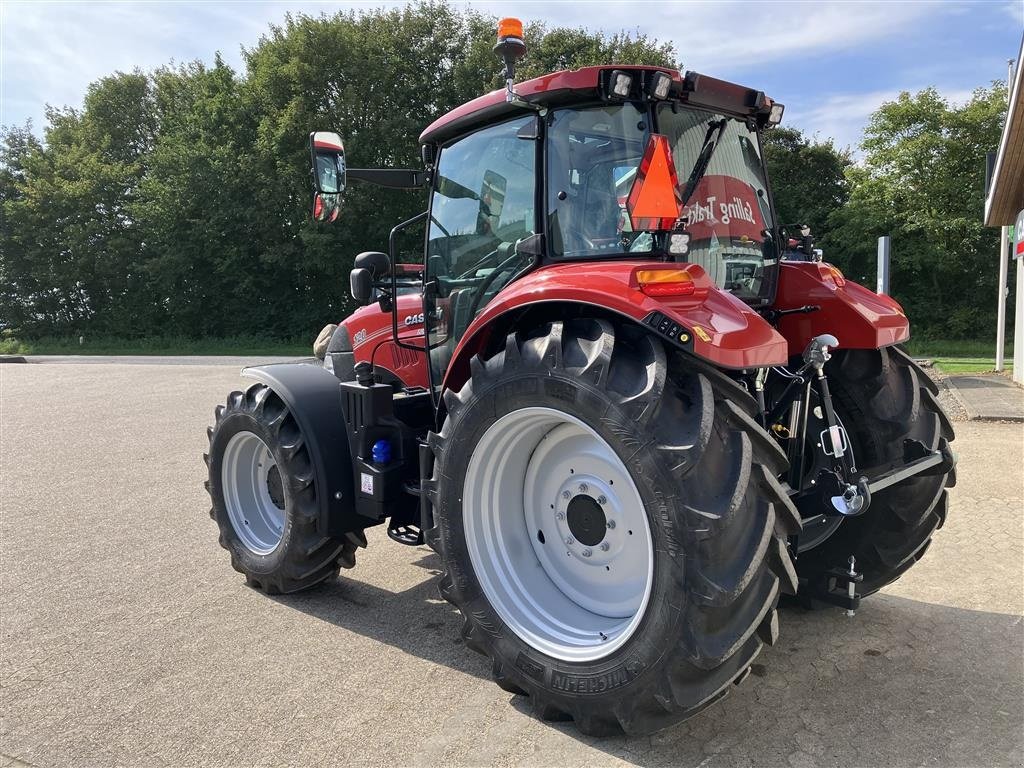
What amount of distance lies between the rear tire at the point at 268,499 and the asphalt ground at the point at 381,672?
0.63ft

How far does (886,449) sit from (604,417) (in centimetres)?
173

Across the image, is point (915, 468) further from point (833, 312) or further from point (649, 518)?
point (649, 518)

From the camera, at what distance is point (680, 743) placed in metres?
2.66

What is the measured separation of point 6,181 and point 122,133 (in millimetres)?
5055

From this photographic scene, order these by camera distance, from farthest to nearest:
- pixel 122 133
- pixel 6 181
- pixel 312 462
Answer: pixel 122 133 < pixel 6 181 < pixel 312 462

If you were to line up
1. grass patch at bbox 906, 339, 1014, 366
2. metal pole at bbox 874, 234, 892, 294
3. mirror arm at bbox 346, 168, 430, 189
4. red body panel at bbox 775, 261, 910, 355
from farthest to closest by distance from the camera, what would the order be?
grass patch at bbox 906, 339, 1014, 366 → metal pole at bbox 874, 234, 892, 294 → mirror arm at bbox 346, 168, 430, 189 → red body panel at bbox 775, 261, 910, 355

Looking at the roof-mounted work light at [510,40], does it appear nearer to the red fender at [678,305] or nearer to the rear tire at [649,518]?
the red fender at [678,305]

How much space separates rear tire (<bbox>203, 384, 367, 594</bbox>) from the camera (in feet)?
12.7

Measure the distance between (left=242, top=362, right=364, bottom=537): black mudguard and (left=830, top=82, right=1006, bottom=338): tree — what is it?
21420mm

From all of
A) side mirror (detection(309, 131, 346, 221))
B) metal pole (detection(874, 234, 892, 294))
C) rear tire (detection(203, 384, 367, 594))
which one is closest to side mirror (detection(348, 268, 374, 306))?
side mirror (detection(309, 131, 346, 221))

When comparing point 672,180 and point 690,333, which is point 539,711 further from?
point 672,180

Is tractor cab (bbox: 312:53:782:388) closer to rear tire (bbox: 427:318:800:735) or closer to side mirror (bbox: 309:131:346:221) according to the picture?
side mirror (bbox: 309:131:346:221)

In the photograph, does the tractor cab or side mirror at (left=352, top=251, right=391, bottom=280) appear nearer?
the tractor cab

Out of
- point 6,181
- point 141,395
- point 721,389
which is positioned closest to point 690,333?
point 721,389
